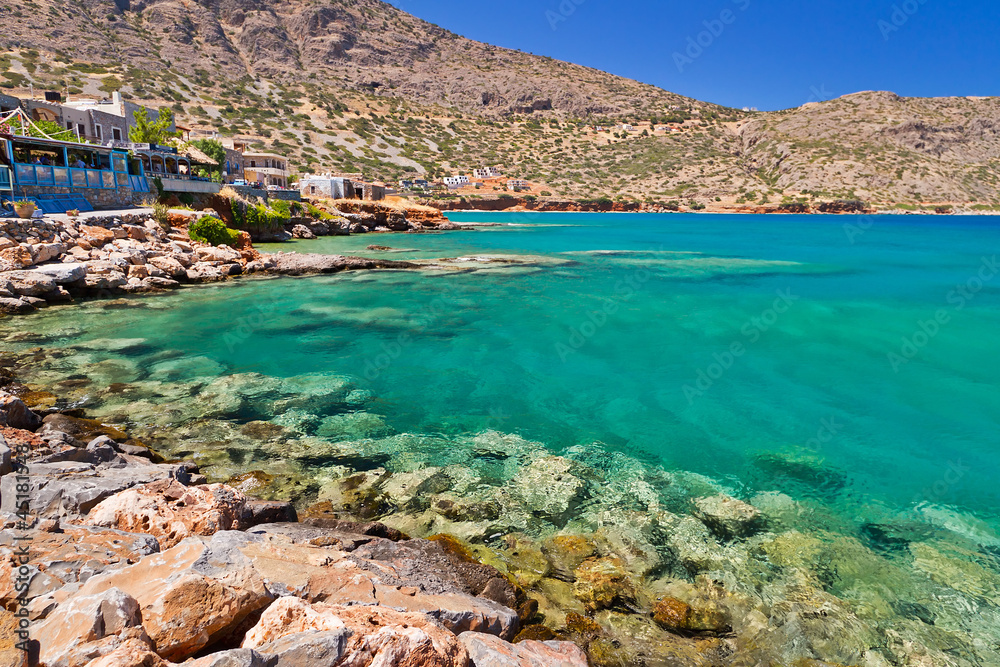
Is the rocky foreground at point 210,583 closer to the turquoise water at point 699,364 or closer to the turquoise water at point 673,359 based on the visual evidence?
the turquoise water at point 673,359

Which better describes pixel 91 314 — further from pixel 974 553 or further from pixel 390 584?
pixel 974 553

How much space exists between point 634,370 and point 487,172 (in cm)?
9875

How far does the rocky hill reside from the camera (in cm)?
9288

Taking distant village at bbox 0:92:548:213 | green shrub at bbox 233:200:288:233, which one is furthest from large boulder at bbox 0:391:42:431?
green shrub at bbox 233:200:288:233

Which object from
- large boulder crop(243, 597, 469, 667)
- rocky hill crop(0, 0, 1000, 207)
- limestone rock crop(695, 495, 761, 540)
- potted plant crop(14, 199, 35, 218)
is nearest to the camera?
large boulder crop(243, 597, 469, 667)

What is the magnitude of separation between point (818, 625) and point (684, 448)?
4644 mm

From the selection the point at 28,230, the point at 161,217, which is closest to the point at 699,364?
the point at 28,230

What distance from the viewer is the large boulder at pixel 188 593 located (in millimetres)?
3625

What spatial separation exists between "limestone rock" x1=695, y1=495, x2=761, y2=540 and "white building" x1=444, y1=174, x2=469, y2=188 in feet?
319

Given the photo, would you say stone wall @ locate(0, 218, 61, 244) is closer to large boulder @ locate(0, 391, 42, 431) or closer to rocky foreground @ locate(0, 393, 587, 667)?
large boulder @ locate(0, 391, 42, 431)

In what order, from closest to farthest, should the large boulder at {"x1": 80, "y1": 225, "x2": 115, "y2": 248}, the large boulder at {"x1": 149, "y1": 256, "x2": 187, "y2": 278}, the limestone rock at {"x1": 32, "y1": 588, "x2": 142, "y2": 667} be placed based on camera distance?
the limestone rock at {"x1": 32, "y1": 588, "x2": 142, "y2": 667}
the large boulder at {"x1": 80, "y1": 225, "x2": 115, "y2": 248}
the large boulder at {"x1": 149, "y1": 256, "x2": 187, "y2": 278}

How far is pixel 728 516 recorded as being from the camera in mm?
7820

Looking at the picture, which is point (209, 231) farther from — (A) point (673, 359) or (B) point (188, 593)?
(B) point (188, 593)

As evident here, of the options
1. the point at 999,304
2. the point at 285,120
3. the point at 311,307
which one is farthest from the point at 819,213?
the point at 311,307
